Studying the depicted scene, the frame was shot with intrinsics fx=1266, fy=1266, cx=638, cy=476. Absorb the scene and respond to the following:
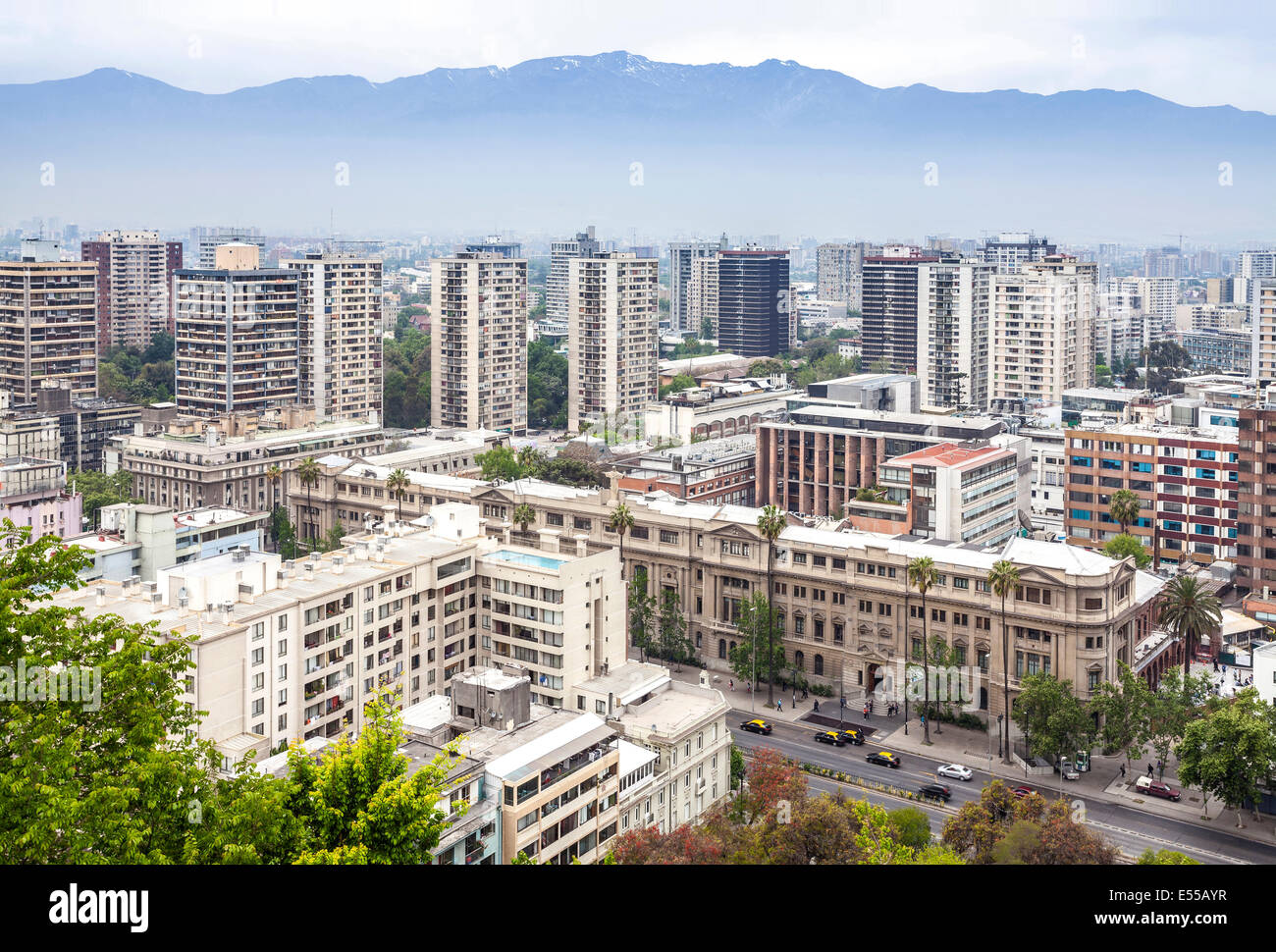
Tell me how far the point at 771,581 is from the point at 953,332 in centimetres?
4980

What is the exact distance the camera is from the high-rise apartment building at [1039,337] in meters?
72.6

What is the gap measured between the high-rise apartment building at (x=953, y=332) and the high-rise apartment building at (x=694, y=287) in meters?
53.4

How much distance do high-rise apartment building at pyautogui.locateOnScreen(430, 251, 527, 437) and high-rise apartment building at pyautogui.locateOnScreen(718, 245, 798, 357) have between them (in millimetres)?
41819

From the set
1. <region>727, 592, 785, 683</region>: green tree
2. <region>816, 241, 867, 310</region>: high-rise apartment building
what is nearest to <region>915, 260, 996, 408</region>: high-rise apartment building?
<region>727, 592, 785, 683</region>: green tree

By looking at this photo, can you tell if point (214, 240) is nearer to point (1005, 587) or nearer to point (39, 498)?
point (39, 498)

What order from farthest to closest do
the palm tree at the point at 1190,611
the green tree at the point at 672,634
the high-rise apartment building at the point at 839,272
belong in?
1. the high-rise apartment building at the point at 839,272
2. the green tree at the point at 672,634
3. the palm tree at the point at 1190,611

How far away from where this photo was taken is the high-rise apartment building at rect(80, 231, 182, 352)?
9906 cm

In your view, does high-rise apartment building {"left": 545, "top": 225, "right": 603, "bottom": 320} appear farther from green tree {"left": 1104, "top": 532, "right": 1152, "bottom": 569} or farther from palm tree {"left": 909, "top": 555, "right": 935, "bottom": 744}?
palm tree {"left": 909, "top": 555, "right": 935, "bottom": 744}

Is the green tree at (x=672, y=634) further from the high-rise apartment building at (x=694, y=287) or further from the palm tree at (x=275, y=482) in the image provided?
the high-rise apartment building at (x=694, y=287)

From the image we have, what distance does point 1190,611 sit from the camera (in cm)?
3381

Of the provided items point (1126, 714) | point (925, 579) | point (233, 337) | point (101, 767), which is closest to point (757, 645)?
point (925, 579)

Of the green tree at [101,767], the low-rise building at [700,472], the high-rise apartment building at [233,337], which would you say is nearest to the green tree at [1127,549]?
the low-rise building at [700,472]

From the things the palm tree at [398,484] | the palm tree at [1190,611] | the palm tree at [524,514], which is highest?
the palm tree at [398,484]

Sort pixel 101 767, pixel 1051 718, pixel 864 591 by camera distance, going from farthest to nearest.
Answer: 1. pixel 864 591
2. pixel 1051 718
3. pixel 101 767
